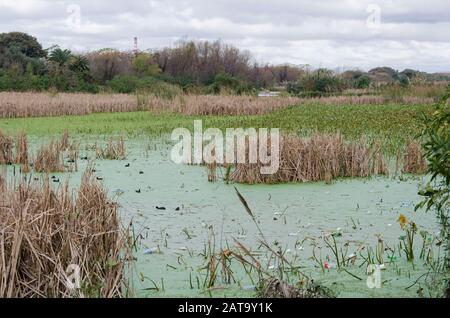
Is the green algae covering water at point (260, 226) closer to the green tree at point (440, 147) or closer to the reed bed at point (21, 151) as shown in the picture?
the green tree at point (440, 147)

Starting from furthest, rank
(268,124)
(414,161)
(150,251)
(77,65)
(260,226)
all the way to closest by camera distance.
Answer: (77,65) → (268,124) → (414,161) → (260,226) → (150,251)

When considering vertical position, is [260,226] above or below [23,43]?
below

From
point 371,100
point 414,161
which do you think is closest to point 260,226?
point 414,161

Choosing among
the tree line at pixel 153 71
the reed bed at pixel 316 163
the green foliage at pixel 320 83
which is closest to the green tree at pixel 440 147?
the reed bed at pixel 316 163

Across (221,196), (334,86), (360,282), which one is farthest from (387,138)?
(334,86)

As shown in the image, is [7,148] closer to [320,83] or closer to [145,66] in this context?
[320,83]

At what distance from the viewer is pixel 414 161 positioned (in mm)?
9367

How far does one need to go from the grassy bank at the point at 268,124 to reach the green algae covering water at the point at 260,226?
3.91 m

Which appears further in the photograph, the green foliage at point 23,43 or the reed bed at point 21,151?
the green foliage at point 23,43

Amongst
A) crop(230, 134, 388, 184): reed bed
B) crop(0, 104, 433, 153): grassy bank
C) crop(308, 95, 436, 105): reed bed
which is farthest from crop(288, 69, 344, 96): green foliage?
crop(230, 134, 388, 184): reed bed

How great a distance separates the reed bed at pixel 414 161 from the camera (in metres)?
9.31

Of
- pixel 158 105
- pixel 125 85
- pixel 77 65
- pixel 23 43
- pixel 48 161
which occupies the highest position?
pixel 23 43

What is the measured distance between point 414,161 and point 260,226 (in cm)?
383

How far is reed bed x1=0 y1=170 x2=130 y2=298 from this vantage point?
13.7ft
